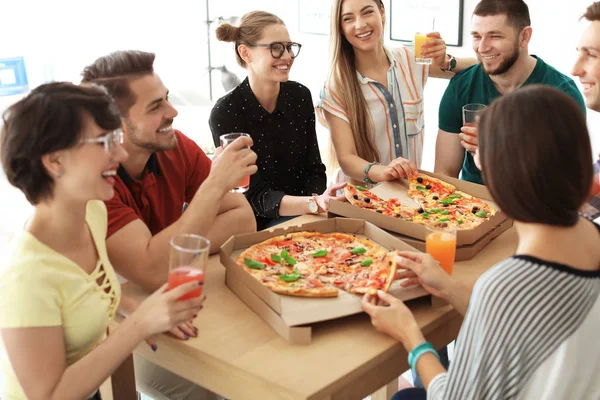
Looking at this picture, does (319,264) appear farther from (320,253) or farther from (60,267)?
(60,267)

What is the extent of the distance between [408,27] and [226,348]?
3851mm

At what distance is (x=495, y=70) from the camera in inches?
110

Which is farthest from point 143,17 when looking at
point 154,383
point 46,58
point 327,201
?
point 154,383

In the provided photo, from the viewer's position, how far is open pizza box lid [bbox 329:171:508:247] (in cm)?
203

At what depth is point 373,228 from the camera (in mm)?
2047

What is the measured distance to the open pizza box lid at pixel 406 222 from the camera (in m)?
2.03

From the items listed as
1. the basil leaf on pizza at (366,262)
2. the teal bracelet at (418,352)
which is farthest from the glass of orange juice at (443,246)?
the teal bracelet at (418,352)

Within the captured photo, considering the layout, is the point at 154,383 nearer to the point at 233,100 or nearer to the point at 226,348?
the point at 226,348

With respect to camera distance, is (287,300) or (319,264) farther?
(319,264)

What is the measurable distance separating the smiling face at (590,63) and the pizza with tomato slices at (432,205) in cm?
57

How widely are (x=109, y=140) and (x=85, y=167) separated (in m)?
0.09

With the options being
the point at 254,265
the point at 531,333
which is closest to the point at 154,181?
the point at 254,265

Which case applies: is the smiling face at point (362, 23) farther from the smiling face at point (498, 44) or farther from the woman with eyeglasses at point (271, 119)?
the smiling face at point (498, 44)

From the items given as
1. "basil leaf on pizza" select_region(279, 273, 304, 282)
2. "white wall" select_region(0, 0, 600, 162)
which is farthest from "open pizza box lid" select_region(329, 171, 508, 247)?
"white wall" select_region(0, 0, 600, 162)
